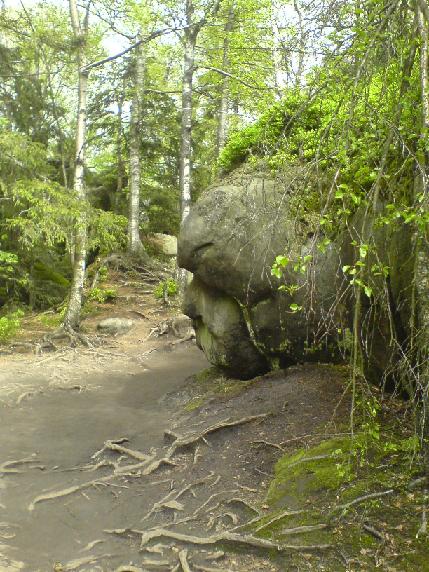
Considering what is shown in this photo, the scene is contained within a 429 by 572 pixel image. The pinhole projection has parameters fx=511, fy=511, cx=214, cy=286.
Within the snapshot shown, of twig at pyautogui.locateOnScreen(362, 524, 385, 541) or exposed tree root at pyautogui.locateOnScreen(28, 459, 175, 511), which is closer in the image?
twig at pyautogui.locateOnScreen(362, 524, 385, 541)

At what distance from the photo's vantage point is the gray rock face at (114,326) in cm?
1614

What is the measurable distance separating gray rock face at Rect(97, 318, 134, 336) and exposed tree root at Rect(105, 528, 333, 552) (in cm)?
1047

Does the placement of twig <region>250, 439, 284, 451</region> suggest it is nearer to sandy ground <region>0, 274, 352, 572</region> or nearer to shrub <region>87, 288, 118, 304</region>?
sandy ground <region>0, 274, 352, 572</region>

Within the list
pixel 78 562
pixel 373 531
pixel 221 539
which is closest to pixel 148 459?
pixel 78 562

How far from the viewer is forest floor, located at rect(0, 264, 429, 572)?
4.80 metres

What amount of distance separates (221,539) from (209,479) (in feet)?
4.75

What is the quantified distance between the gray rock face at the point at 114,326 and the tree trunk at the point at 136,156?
5285 mm

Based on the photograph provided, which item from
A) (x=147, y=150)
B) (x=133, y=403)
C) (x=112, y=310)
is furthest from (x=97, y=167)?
(x=133, y=403)

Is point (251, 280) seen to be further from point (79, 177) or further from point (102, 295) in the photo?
point (102, 295)

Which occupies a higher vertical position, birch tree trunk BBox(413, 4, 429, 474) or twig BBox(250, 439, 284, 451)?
birch tree trunk BBox(413, 4, 429, 474)

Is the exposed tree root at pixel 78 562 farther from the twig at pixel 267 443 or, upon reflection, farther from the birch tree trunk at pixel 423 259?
the birch tree trunk at pixel 423 259

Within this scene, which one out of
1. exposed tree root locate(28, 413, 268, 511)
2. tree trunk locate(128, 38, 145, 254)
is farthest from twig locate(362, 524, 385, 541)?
tree trunk locate(128, 38, 145, 254)

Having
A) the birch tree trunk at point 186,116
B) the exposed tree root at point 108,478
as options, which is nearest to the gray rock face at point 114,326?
the birch tree trunk at point 186,116

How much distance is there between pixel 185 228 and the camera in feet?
31.9
